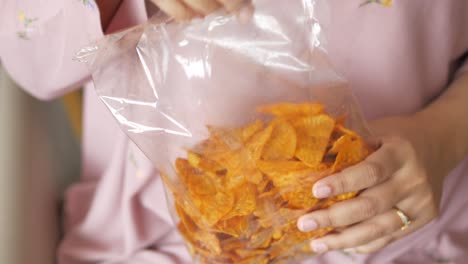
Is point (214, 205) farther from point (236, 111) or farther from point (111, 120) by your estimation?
point (111, 120)

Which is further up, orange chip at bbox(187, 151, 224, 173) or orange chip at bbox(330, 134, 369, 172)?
orange chip at bbox(330, 134, 369, 172)

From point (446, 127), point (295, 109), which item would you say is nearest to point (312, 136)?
point (295, 109)

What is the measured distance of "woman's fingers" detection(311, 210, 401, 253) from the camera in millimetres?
520

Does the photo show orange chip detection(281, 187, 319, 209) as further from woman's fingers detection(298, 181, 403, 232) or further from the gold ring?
the gold ring

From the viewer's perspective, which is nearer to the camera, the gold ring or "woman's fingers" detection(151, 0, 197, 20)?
"woman's fingers" detection(151, 0, 197, 20)

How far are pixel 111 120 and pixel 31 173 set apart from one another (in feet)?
0.48

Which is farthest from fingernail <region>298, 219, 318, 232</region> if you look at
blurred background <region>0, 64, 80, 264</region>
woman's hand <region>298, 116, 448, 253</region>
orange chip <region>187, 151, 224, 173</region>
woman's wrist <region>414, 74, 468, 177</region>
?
blurred background <region>0, 64, 80, 264</region>

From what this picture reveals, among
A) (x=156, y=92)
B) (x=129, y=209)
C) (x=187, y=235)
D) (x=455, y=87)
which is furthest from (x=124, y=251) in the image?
(x=455, y=87)

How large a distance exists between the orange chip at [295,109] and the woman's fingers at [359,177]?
0.07 metres

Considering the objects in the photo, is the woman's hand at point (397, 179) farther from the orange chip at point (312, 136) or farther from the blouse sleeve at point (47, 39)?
the blouse sleeve at point (47, 39)

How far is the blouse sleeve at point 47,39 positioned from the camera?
0.52 meters

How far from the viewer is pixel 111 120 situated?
0.75m

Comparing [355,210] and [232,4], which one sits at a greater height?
[232,4]

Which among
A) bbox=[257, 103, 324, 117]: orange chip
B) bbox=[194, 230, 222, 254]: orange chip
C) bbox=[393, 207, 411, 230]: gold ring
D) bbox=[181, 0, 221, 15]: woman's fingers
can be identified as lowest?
bbox=[194, 230, 222, 254]: orange chip
